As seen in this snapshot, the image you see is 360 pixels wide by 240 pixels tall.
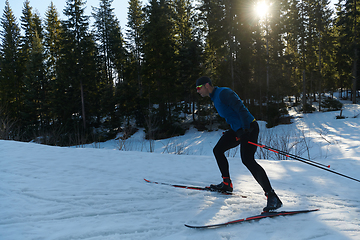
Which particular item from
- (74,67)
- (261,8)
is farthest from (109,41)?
(261,8)

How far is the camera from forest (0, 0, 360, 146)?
22422 mm

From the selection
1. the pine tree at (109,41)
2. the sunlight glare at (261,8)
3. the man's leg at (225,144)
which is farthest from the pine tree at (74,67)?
the man's leg at (225,144)

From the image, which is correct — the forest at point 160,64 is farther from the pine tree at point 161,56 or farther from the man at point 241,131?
the man at point 241,131

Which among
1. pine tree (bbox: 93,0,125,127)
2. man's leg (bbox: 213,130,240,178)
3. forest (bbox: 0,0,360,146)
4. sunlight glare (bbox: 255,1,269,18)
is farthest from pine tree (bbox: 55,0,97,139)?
man's leg (bbox: 213,130,240,178)

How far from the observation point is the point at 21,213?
2883mm

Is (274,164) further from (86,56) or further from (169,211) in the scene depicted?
(86,56)

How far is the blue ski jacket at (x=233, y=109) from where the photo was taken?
3051 mm

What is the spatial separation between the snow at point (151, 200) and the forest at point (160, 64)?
1335 centimetres

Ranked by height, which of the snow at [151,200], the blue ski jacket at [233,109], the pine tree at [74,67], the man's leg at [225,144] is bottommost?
the snow at [151,200]

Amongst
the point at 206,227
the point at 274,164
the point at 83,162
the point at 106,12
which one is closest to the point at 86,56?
the point at 106,12

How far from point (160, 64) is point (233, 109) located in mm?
20267

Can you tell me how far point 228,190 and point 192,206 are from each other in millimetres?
808

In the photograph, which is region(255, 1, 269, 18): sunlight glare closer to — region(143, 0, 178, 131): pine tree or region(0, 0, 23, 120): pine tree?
region(143, 0, 178, 131): pine tree

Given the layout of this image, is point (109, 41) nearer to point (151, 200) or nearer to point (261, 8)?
point (261, 8)
